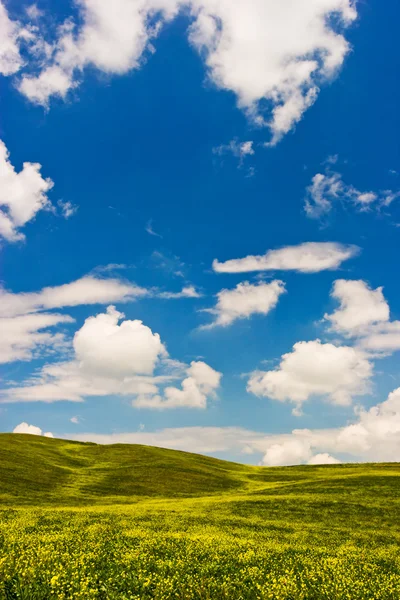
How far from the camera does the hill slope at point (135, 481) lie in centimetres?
6075

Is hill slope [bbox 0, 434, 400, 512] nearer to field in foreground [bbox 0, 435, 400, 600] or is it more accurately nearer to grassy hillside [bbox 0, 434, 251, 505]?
grassy hillside [bbox 0, 434, 251, 505]

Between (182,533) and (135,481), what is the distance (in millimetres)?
52926

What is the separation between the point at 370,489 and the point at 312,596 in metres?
60.4

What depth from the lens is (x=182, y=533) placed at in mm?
28234

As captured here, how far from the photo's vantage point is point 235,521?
41.8 m

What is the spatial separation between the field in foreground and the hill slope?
0.30 metres

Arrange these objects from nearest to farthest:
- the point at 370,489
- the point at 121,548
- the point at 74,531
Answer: the point at 121,548 → the point at 74,531 → the point at 370,489

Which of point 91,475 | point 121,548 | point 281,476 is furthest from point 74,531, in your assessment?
point 281,476

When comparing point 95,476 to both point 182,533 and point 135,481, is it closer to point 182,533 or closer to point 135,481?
point 135,481

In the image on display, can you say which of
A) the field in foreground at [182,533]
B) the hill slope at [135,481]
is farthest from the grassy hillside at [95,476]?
the field in foreground at [182,533]

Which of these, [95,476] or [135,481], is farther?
[95,476]

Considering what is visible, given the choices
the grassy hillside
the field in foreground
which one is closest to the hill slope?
the grassy hillside

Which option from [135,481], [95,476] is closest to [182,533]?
[135,481]

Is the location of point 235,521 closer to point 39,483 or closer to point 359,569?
point 359,569
